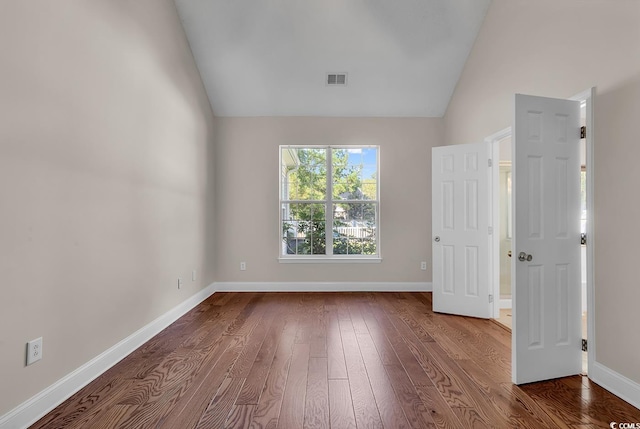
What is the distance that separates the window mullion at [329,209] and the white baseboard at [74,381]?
8.03ft

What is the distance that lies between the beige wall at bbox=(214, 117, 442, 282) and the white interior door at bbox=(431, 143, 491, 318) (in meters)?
0.93

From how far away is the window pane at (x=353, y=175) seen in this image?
515cm

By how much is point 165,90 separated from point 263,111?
170cm

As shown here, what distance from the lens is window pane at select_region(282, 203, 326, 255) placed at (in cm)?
513

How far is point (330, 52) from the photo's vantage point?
4.21m

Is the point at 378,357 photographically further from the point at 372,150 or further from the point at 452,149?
the point at 372,150

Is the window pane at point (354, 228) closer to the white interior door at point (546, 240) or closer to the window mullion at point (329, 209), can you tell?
the window mullion at point (329, 209)

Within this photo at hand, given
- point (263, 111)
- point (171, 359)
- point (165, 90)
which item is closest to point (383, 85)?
point (263, 111)

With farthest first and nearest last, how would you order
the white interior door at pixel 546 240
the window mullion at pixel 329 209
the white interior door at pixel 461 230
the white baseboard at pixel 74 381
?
the window mullion at pixel 329 209, the white interior door at pixel 461 230, the white interior door at pixel 546 240, the white baseboard at pixel 74 381

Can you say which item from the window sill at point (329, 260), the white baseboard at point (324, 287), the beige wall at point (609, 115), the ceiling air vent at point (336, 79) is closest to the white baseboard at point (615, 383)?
the beige wall at point (609, 115)

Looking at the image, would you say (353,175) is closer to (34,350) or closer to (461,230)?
(461,230)

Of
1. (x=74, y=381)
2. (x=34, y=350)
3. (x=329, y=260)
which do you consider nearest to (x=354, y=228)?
(x=329, y=260)

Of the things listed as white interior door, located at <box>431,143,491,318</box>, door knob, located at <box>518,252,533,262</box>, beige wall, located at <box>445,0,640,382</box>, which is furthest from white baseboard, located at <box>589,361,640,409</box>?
white interior door, located at <box>431,143,491,318</box>

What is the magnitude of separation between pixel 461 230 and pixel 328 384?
8.20ft
